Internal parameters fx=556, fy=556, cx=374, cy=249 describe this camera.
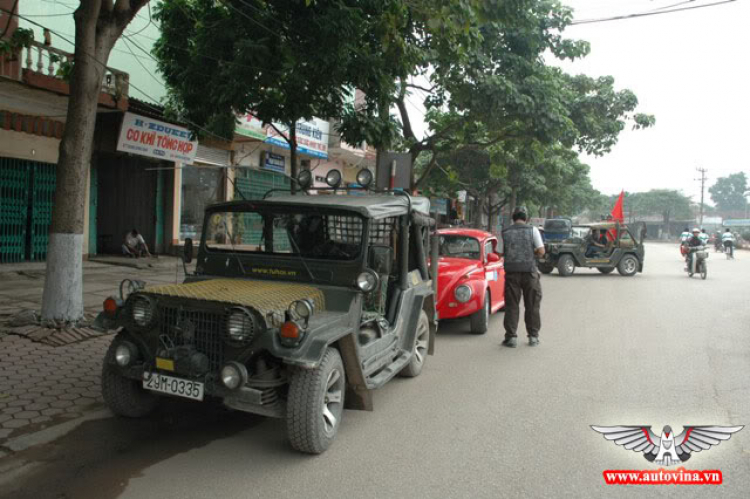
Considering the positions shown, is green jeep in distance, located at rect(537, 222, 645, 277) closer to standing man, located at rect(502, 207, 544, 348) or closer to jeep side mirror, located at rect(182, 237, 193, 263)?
standing man, located at rect(502, 207, 544, 348)

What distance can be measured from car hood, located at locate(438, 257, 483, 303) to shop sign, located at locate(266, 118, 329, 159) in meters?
11.4

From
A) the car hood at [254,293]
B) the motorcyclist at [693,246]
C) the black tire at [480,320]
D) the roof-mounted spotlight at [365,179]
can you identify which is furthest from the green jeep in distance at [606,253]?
the car hood at [254,293]

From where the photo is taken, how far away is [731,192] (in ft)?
353

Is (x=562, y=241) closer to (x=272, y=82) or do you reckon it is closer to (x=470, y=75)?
(x=470, y=75)

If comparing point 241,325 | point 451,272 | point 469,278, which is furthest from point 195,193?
point 241,325

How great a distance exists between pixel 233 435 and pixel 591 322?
6911mm

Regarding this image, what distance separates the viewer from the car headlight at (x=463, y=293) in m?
7.82

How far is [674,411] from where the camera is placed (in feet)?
15.6

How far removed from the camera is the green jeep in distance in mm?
17797

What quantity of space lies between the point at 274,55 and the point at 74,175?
12.9 ft

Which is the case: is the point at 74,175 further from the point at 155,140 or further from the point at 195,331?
the point at 155,140

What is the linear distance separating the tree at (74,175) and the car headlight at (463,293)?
4.92 metres

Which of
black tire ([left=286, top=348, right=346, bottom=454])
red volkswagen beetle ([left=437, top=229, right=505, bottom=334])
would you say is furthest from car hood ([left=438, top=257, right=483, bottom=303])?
black tire ([left=286, top=348, right=346, bottom=454])

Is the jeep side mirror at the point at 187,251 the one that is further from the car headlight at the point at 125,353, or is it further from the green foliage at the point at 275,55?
the green foliage at the point at 275,55
